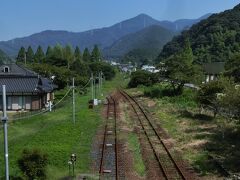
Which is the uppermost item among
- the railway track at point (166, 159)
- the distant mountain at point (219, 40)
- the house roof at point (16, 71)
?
the distant mountain at point (219, 40)

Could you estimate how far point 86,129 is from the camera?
3278 cm

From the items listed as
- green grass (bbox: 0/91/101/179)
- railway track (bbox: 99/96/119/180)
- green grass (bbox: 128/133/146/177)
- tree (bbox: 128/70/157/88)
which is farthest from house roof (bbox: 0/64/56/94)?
tree (bbox: 128/70/157/88)

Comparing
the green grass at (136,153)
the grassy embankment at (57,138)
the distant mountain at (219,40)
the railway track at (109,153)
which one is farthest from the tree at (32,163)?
the distant mountain at (219,40)

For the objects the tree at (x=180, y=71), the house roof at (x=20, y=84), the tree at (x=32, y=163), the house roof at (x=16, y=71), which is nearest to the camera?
the tree at (x=32, y=163)

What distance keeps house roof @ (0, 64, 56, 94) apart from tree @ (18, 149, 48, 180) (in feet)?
89.6

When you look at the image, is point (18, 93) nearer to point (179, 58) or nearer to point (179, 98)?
point (179, 98)

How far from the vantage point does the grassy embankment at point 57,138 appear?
21.5 meters

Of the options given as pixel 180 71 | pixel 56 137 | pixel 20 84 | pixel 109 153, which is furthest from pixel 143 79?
pixel 109 153

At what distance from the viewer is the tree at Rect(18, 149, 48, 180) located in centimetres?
1806

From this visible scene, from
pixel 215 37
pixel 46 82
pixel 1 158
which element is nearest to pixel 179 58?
pixel 46 82

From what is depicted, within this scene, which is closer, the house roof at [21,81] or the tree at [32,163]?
the tree at [32,163]

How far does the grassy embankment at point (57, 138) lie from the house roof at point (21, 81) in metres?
4.16

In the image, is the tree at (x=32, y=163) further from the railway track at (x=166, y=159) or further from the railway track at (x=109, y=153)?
the railway track at (x=166, y=159)

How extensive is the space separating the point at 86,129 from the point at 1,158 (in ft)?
35.4
